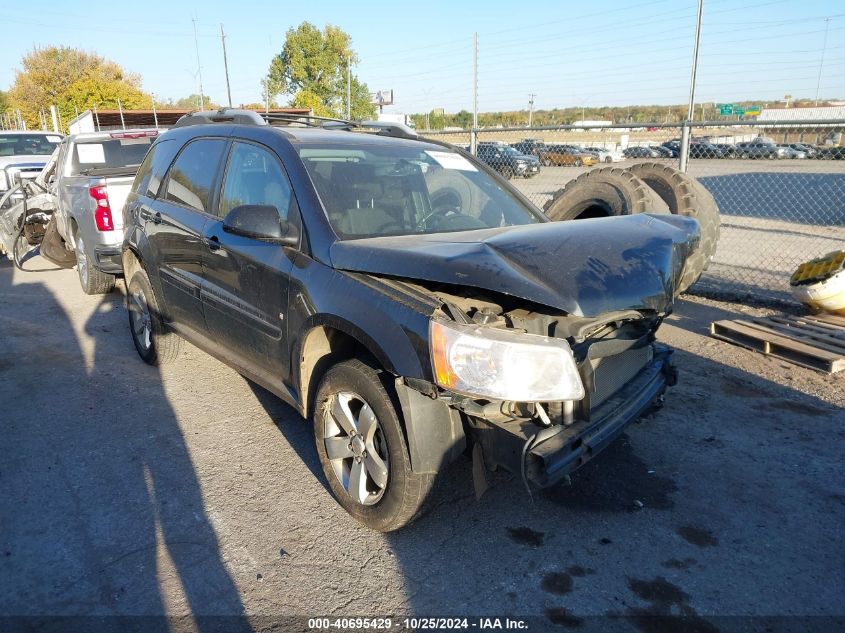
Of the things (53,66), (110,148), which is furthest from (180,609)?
(53,66)

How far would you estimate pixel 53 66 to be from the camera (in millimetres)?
43812

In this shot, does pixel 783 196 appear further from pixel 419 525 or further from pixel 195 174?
pixel 419 525

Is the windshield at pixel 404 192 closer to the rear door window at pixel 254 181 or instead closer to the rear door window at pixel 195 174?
the rear door window at pixel 254 181

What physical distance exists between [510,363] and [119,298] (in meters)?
6.84

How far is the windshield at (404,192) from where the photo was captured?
333cm

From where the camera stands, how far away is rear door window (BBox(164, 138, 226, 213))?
13.4 ft

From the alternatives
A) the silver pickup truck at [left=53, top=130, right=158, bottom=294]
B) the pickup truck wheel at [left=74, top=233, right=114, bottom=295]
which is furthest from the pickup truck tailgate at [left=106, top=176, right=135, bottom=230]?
the pickup truck wheel at [left=74, top=233, right=114, bottom=295]

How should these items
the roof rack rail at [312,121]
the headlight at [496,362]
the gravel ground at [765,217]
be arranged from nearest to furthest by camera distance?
the headlight at [496,362], the roof rack rail at [312,121], the gravel ground at [765,217]

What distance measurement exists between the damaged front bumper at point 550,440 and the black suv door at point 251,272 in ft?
4.43

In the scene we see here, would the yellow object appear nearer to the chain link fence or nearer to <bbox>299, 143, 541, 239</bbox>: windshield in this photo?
the chain link fence

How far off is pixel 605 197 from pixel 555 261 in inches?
157

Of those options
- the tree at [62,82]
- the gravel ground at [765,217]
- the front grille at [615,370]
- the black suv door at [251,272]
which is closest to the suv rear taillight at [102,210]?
the black suv door at [251,272]

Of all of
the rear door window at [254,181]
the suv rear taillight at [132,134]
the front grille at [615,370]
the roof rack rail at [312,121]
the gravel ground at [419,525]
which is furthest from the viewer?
the suv rear taillight at [132,134]

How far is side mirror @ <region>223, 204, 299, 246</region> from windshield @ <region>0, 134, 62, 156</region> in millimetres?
14075
